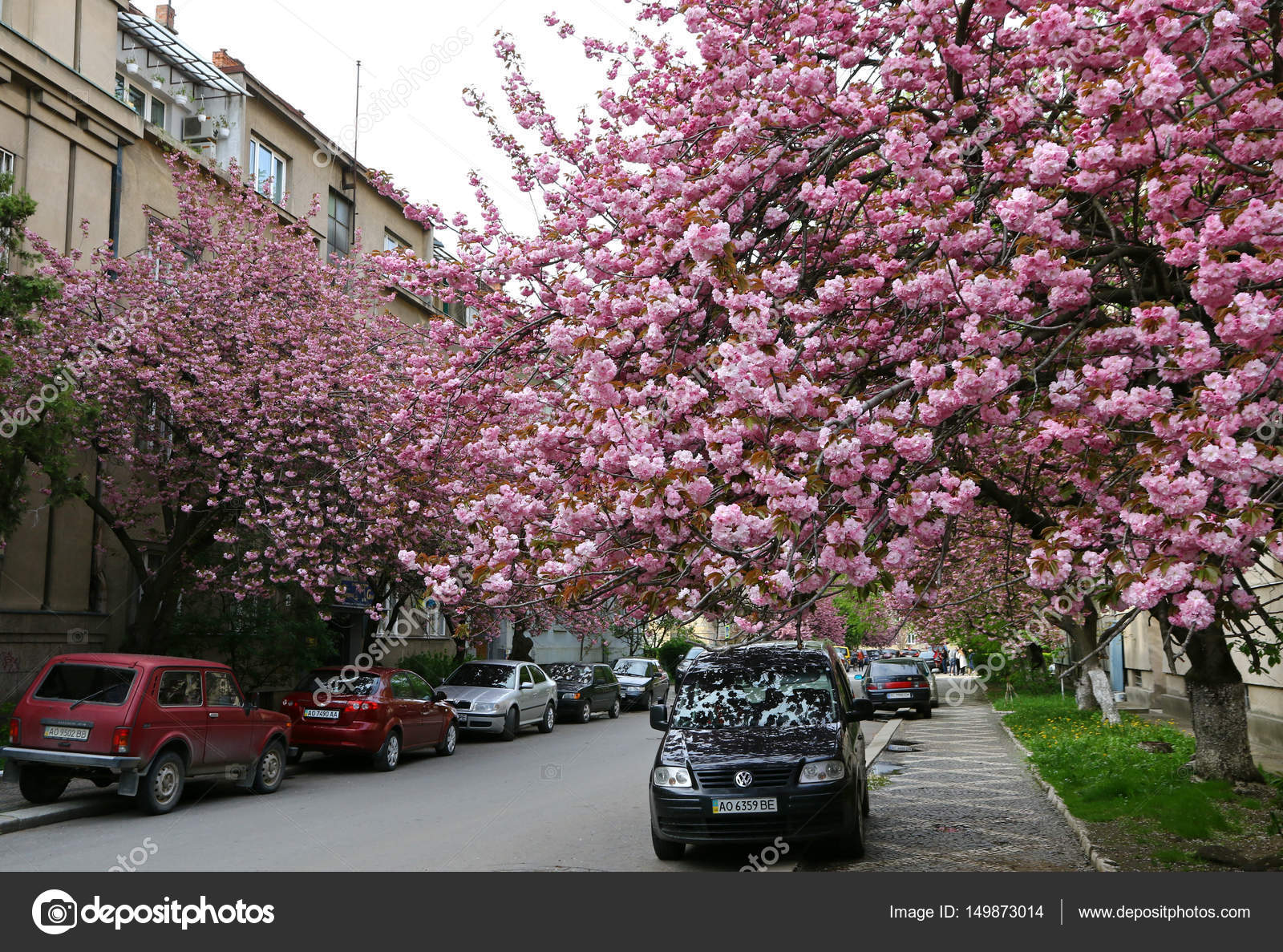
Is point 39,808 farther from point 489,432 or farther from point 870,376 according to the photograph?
point 870,376

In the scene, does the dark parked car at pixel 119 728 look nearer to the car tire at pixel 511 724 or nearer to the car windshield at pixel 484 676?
the car tire at pixel 511 724

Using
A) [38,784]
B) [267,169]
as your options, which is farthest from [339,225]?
[38,784]

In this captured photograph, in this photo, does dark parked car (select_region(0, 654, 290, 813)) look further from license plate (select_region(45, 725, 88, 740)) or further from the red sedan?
the red sedan

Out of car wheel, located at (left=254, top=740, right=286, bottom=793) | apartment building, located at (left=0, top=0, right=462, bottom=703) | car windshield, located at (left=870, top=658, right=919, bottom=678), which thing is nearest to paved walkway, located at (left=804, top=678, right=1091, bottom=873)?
car wheel, located at (left=254, top=740, right=286, bottom=793)

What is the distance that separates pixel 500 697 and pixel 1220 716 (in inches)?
580

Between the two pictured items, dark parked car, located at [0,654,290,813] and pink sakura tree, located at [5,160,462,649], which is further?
pink sakura tree, located at [5,160,462,649]

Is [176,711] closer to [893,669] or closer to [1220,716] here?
[1220,716]

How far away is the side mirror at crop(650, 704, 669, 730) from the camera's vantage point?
9.93m

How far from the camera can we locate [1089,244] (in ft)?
21.4

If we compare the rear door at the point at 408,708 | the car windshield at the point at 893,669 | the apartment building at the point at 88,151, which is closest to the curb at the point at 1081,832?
the rear door at the point at 408,708

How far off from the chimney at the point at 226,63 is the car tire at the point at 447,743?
16.8m

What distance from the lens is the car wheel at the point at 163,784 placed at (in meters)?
11.1

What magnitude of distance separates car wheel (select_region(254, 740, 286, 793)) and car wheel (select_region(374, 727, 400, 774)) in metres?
2.43
